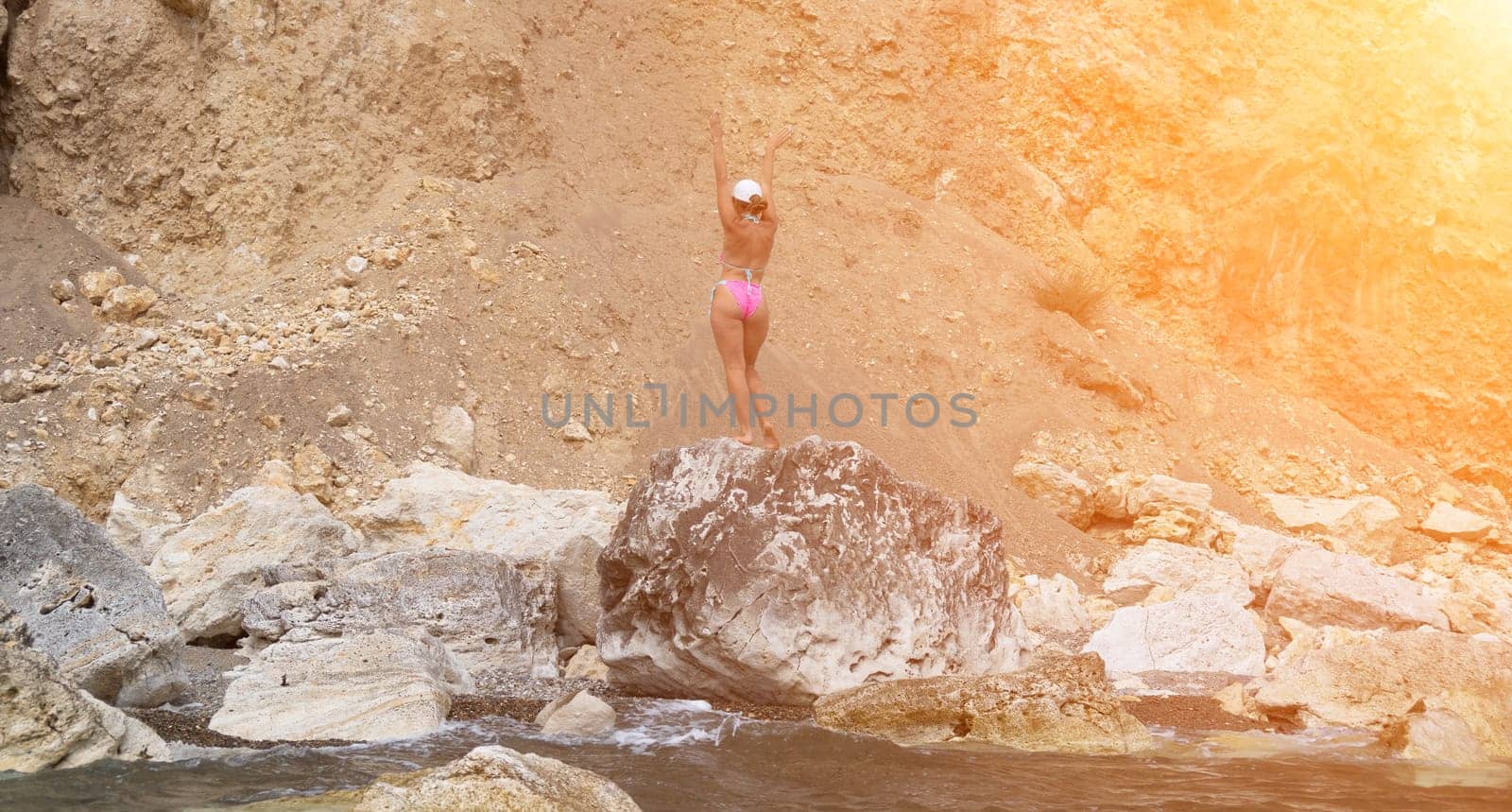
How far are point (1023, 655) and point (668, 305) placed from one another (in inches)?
230

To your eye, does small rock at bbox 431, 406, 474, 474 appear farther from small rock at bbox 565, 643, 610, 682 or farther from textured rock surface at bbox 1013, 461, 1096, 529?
textured rock surface at bbox 1013, 461, 1096, 529

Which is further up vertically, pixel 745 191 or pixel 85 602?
pixel 745 191

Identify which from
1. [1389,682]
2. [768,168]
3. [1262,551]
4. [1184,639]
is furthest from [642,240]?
[1389,682]

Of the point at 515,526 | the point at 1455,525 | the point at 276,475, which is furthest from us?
the point at 1455,525

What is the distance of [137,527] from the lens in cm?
806

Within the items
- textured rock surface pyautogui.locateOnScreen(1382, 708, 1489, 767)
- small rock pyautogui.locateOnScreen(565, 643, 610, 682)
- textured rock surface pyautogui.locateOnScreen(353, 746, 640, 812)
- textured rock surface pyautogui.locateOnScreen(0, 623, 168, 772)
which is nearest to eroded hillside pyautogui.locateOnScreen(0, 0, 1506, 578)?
small rock pyautogui.locateOnScreen(565, 643, 610, 682)

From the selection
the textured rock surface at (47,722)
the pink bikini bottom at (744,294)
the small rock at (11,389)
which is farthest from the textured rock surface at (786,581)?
the small rock at (11,389)

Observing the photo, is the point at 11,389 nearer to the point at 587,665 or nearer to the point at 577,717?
the point at 587,665

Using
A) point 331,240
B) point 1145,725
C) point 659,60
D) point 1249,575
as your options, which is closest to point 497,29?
point 659,60

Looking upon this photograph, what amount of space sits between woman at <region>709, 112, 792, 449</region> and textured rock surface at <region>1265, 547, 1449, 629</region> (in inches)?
147

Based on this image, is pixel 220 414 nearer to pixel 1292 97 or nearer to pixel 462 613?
pixel 462 613

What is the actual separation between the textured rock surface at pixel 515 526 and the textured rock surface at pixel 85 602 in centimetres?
199

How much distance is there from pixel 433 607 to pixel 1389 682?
486cm

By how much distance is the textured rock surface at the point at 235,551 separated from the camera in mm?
6773
